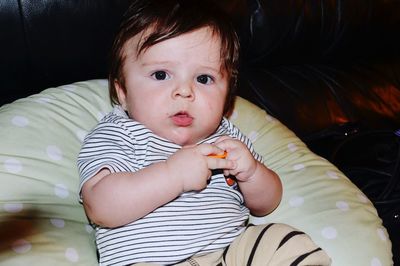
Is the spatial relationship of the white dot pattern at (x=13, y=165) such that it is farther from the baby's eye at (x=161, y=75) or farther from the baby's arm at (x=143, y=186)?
the baby's eye at (x=161, y=75)

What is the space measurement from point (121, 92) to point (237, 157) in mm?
251

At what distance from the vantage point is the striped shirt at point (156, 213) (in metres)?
0.91

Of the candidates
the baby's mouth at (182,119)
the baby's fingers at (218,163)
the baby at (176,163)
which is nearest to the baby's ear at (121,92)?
the baby at (176,163)

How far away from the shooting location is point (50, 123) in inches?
42.1

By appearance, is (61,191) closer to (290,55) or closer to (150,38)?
(150,38)

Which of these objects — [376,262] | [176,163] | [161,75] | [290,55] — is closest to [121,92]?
[161,75]

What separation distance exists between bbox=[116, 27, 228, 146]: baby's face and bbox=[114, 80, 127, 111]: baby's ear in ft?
0.12

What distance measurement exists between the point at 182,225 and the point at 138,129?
0.61ft

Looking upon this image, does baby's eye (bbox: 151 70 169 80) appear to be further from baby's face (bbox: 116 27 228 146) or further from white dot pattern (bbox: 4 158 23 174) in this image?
white dot pattern (bbox: 4 158 23 174)

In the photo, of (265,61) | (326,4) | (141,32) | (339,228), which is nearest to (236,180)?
(339,228)

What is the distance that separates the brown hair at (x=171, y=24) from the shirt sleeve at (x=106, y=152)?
0.10 m

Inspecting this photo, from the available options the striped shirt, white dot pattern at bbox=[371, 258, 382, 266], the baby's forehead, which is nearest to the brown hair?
the baby's forehead

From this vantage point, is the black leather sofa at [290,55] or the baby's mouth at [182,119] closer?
the baby's mouth at [182,119]

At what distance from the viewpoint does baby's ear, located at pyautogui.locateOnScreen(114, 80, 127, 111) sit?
104cm
